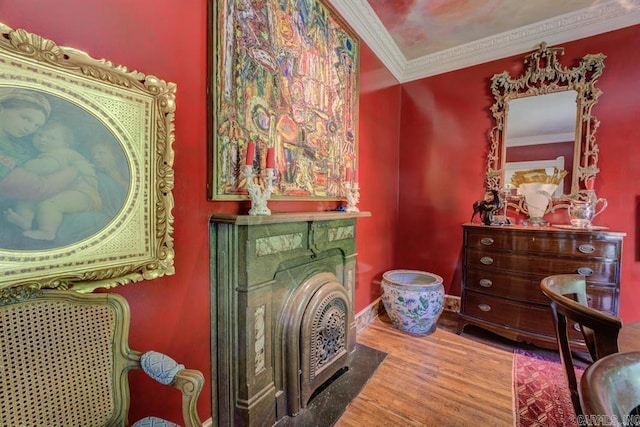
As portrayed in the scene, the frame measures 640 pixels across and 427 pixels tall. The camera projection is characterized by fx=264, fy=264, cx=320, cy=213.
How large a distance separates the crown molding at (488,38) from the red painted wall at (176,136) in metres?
1.68

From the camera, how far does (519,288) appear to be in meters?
2.47

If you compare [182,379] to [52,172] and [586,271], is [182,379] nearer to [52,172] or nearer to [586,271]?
[52,172]

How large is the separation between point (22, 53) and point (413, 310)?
304 centimetres

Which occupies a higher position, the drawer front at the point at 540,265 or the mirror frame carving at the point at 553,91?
the mirror frame carving at the point at 553,91

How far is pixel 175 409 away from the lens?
4.43ft

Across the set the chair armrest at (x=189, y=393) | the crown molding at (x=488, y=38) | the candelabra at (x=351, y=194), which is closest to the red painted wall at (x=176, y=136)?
the chair armrest at (x=189, y=393)

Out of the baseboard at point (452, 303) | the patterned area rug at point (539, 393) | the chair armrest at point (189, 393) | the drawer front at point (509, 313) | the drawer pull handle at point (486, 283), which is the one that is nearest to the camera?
the chair armrest at point (189, 393)

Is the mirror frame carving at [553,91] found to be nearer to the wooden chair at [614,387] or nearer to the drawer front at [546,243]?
the drawer front at [546,243]

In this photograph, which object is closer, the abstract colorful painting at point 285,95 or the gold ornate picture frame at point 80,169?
the gold ornate picture frame at point 80,169

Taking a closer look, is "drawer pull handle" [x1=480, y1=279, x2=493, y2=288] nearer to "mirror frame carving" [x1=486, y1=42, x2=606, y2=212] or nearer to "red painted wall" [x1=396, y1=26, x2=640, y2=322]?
"red painted wall" [x1=396, y1=26, x2=640, y2=322]

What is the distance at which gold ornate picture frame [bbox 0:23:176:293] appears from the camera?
86cm

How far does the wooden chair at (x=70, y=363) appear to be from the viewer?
32.1 inches

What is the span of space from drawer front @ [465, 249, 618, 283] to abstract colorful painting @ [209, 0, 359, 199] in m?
1.56

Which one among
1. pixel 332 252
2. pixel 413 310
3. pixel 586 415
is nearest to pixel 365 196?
pixel 332 252
